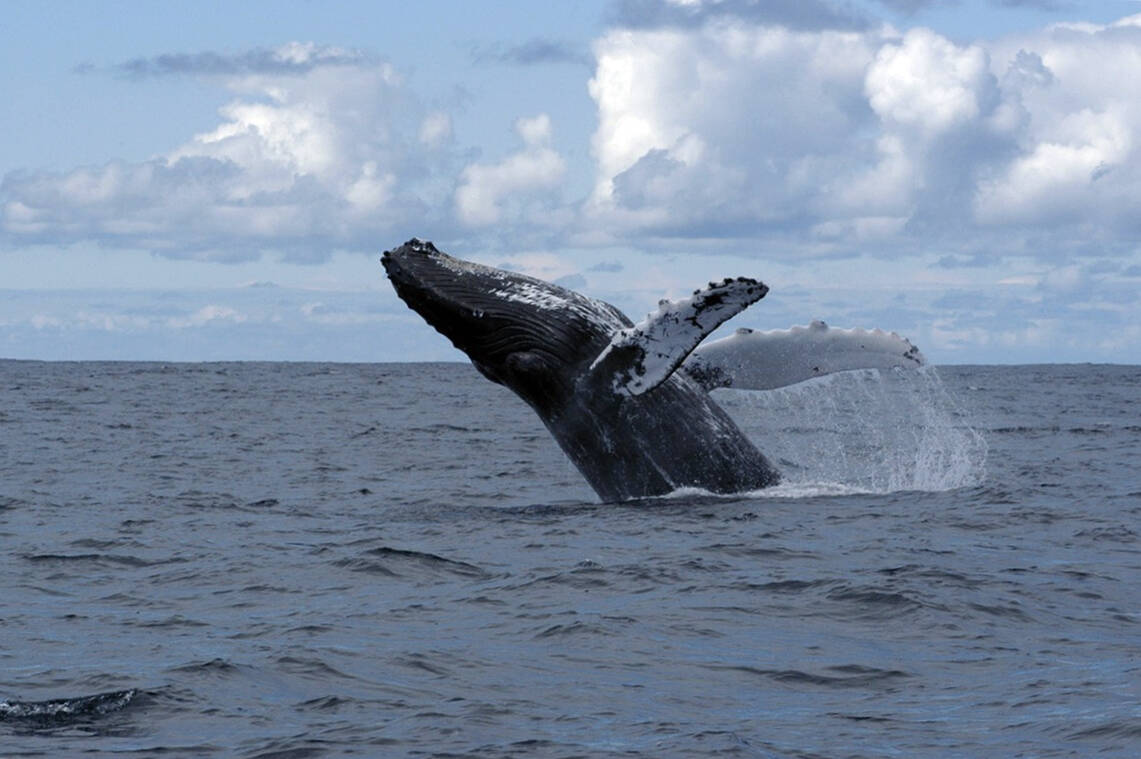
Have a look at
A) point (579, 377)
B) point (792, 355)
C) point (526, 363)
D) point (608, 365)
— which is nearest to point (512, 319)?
point (526, 363)

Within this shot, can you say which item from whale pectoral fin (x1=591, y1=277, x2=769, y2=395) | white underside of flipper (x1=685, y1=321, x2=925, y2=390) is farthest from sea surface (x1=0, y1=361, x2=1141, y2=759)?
whale pectoral fin (x1=591, y1=277, x2=769, y2=395)

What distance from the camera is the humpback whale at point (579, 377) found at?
12125mm

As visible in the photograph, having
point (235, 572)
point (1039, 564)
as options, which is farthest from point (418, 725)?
point (1039, 564)

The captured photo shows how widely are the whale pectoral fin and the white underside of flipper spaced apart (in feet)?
4.29

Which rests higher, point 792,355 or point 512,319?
point 512,319

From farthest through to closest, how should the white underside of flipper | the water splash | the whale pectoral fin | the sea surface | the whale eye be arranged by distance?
the water splash → the white underside of flipper → the whale eye → the whale pectoral fin → the sea surface

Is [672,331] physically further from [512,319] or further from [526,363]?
[512,319]

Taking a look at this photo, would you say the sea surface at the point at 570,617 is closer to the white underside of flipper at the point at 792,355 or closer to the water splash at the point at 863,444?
the water splash at the point at 863,444

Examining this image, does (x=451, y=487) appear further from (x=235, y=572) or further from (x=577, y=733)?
(x=577, y=733)

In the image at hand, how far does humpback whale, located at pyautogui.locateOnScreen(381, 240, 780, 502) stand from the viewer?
1212 centimetres

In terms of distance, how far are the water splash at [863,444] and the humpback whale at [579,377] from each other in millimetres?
878

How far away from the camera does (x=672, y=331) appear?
11.1m

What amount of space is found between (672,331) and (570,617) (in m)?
3.13

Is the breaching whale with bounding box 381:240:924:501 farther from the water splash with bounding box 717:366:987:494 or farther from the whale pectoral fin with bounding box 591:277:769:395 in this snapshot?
the water splash with bounding box 717:366:987:494
